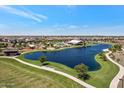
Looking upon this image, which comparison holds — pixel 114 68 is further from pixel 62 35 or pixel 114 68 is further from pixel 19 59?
pixel 19 59

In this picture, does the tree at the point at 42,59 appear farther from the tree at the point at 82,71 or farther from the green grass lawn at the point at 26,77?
the tree at the point at 82,71

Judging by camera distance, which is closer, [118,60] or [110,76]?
[110,76]

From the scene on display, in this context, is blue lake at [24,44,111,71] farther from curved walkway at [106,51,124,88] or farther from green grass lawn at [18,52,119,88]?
curved walkway at [106,51,124,88]

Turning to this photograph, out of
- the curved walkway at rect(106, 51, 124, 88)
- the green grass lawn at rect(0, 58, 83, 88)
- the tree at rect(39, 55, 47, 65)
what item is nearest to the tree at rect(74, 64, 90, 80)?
the green grass lawn at rect(0, 58, 83, 88)

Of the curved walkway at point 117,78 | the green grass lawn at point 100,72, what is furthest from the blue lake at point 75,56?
the curved walkway at point 117,78

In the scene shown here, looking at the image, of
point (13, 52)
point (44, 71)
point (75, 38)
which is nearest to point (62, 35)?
point (75, 38)

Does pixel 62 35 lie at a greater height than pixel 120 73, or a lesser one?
greater

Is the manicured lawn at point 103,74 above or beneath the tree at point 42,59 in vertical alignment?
beneath
